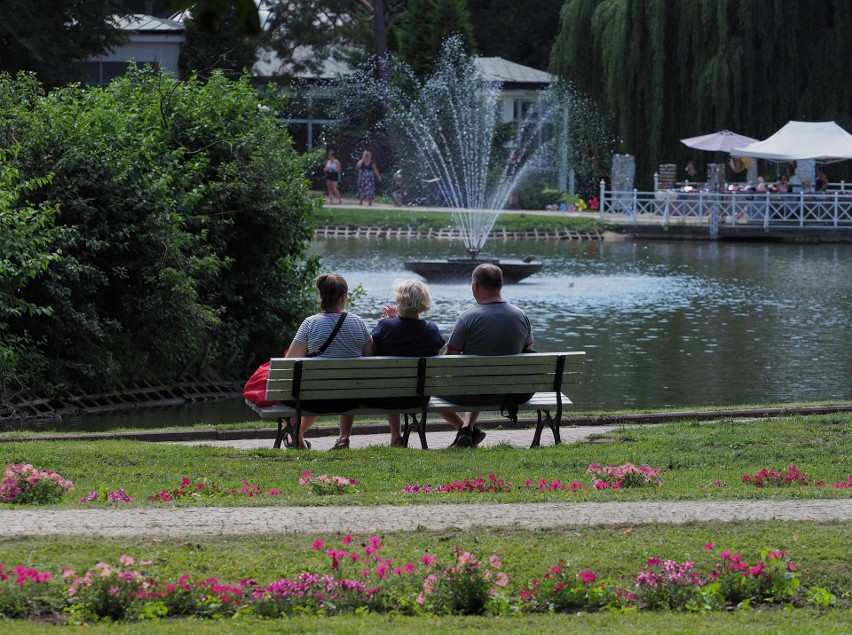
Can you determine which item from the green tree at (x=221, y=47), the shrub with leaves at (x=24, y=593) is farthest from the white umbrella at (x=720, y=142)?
the shrub with leaves at (x=24, y=593)

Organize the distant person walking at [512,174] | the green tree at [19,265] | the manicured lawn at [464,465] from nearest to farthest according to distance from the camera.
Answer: the manicured lawn at [464,465], the green tree at [19,265], the distant person walking at [512,174]

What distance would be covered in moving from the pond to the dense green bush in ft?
3.18

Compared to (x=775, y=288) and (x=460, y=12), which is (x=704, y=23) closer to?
(x=460, y=12)

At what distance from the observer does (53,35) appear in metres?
40.6

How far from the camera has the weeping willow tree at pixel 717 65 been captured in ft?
145

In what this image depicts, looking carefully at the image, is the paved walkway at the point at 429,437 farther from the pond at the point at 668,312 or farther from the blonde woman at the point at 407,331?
the pond at the point at 668,312

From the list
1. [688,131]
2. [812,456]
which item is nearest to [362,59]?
[688,131]

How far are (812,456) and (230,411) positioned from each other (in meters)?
7.58

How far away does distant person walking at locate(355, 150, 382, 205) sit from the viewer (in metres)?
48.9

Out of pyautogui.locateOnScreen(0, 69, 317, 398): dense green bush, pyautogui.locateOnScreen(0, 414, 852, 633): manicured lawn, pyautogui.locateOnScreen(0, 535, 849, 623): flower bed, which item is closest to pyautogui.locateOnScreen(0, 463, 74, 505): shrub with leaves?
pyautogui.locateOnScreen(0, 414, 852, 633): manicured lawn

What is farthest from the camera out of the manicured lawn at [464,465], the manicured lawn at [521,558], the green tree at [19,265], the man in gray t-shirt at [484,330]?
the green tree at [19,265]

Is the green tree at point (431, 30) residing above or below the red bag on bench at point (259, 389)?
above

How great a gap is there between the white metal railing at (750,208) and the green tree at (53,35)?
16.0 m

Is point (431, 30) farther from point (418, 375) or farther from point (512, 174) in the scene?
point (418, 375)
